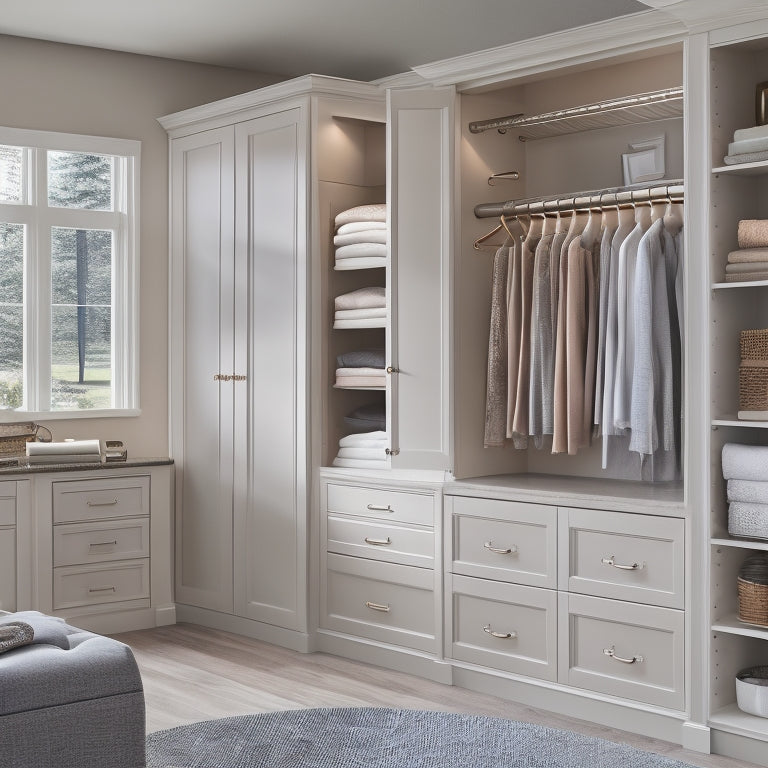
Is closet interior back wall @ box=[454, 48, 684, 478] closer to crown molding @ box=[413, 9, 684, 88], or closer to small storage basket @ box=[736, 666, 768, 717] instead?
crown molding @ box=[413, 9, 684, 88]

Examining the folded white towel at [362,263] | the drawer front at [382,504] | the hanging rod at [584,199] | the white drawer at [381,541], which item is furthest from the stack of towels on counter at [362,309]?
the white drawer at [381,541]

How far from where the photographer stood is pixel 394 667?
4.26m

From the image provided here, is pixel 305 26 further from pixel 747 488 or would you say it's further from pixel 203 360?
pixel 747 488

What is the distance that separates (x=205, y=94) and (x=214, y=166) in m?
0.67

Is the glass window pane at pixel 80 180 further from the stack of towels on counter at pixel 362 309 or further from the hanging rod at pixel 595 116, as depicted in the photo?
Result: the hanging rod at pixel 595 116

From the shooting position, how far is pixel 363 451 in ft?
14.7

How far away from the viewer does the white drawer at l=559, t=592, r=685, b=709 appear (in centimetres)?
342

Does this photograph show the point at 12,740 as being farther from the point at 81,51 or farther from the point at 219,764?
the point at 81,51

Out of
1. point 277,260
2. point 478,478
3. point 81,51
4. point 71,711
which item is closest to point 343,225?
point 277,260

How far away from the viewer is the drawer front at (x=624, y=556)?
11.2ft

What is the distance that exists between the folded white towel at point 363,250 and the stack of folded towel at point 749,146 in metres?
1.54

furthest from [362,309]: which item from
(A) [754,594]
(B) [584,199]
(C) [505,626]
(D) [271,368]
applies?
(A) [754,594]

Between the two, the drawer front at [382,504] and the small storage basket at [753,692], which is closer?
the small storage basket at [753,692]

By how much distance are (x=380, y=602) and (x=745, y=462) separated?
67.8 inches
